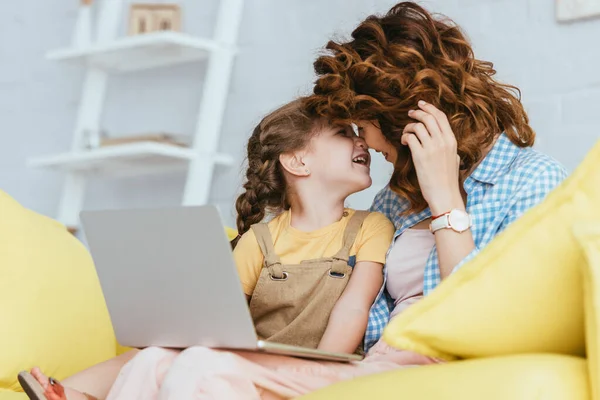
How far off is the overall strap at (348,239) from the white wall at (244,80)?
21.4 inches

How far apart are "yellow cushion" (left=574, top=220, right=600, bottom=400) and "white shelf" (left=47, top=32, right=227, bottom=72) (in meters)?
2.12

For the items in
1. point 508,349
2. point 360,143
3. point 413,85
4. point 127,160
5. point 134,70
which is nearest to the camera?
point 508,349

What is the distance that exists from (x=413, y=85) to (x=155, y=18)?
5.98ft

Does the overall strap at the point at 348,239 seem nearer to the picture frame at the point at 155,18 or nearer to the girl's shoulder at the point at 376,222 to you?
the girl's shoulder at the point at 376,222

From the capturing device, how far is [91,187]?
3.28 meters

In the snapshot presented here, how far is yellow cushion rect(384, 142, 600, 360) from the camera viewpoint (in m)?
0.87

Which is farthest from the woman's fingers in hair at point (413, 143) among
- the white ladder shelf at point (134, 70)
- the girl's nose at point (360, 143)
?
the white ladder shelf at point (134, 70)

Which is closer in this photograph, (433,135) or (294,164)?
(433,135)

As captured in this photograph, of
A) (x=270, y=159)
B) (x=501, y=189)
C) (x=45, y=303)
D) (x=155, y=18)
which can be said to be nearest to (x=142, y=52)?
(x=155, y=18)

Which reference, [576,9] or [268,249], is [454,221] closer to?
[268,249]

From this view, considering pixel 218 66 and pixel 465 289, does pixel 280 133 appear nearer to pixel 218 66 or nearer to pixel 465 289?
pixel 465 289

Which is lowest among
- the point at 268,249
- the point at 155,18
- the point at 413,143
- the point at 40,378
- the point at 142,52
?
the point at 40,378

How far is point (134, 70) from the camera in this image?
3.19 metres

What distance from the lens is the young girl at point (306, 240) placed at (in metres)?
1.50
